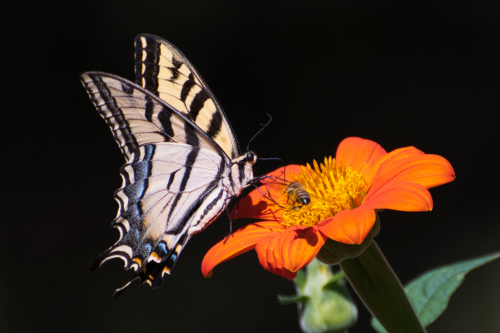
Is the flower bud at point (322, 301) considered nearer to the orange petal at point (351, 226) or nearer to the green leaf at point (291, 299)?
the green leaf at point (291, 299)

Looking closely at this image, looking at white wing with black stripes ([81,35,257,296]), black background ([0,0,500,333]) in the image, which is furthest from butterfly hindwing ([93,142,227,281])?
black background ([0,0,500,333])

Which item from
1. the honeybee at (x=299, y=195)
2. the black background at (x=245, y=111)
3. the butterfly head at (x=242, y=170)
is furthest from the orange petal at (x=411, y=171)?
the black background at (x=245, y=111)

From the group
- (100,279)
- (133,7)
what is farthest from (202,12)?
(100,279)

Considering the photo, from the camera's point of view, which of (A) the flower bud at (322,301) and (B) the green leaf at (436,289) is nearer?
(B) the green leaf at (436,289)

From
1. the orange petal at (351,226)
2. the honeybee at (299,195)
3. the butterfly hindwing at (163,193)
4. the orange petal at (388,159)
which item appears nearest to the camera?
the orange petal at (351,226)

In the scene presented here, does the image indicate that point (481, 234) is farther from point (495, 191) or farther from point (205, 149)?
point (205, 149)

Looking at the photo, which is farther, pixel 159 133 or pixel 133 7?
pixel 133 7

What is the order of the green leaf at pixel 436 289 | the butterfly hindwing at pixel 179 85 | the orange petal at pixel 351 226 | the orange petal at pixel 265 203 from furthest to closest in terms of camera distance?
1. the butterfly hindwing at pixel 179 85
2. the orange petal at pixel 265 203
3. the green leaf at pixel 436 289
4. the orange petal at pixel 351 226
